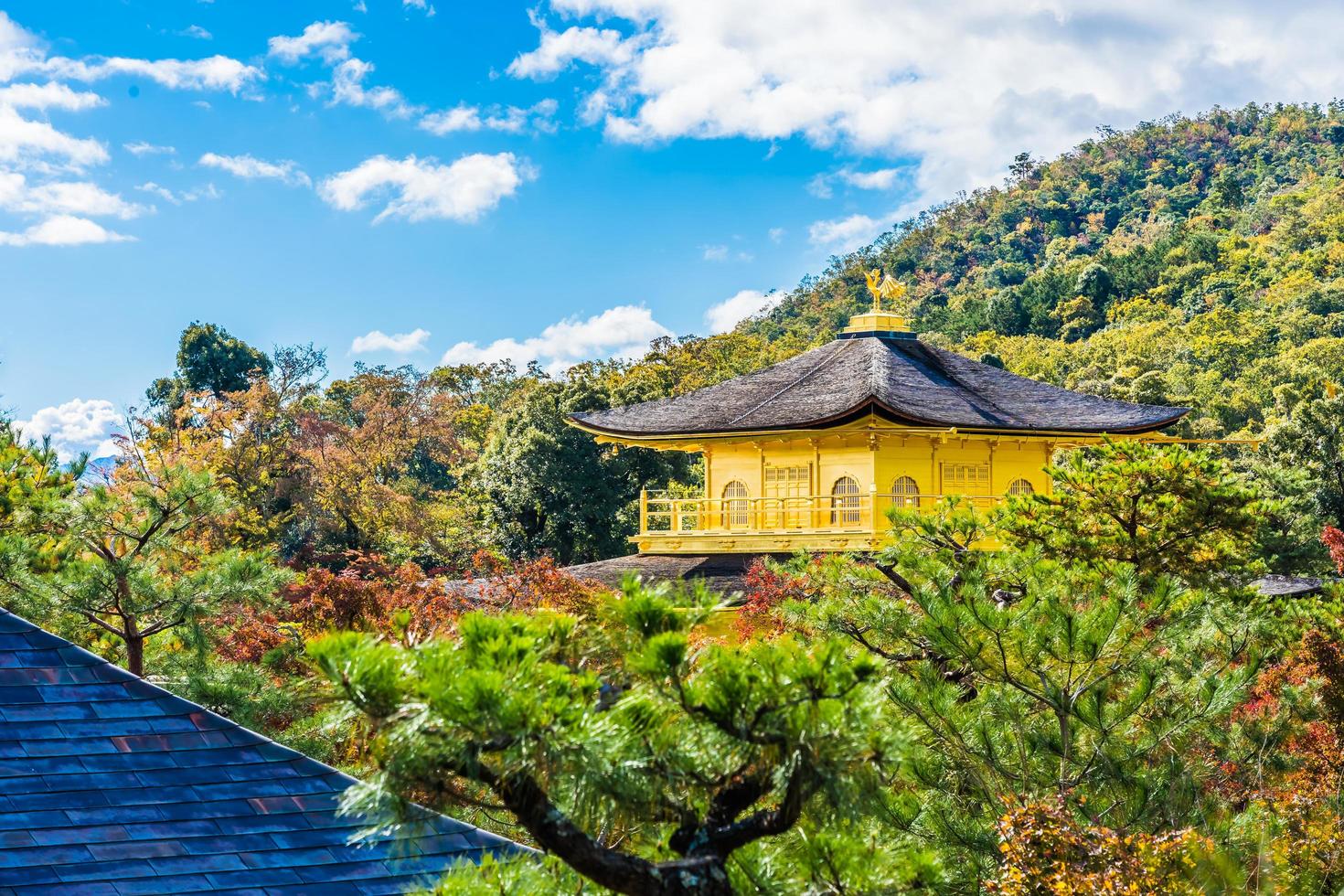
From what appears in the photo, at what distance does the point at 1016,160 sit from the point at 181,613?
4072 inches

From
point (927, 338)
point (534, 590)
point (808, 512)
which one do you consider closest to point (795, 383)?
point (808, 512)

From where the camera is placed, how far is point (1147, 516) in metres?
13.8

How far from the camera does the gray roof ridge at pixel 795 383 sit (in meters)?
22.5

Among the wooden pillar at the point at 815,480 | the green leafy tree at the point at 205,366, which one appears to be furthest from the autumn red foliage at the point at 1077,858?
the green leafy tree at the point at 205,366

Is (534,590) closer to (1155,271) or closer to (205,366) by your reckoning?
(205,366)

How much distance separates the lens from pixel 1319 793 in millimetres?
11688

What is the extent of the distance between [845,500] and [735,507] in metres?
2.04

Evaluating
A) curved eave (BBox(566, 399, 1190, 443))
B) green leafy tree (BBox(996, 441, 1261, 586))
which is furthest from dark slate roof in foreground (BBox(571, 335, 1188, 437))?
green leafy tree (BBox(996, 441, 1261, 586))

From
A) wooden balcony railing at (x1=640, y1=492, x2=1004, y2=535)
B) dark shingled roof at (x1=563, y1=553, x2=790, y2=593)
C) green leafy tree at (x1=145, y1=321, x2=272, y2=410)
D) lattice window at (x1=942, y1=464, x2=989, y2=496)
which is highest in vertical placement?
green leafy tree at (x1=145, y1=321, x2=272, y2=410)

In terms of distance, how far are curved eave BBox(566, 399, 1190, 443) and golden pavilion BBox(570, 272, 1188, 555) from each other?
26 millimetres

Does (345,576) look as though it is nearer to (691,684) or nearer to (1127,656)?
(1127,656)

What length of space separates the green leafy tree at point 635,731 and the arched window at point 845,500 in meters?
17.8

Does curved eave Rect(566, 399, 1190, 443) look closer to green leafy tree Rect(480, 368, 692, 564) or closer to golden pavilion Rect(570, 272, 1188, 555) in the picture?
golden pavilion Rect(570, 272, 1188, 555)

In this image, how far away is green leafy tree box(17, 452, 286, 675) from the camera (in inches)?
471
